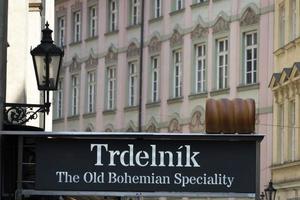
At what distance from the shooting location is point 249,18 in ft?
131

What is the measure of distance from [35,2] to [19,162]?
28.5ft

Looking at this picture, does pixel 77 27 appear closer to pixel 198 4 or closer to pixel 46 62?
pixel 198 4

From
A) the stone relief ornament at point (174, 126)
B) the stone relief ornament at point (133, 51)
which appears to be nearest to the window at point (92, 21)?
the stone relief ornament at point (133, 51)

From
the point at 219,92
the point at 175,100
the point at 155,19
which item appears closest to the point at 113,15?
the point at 155,19

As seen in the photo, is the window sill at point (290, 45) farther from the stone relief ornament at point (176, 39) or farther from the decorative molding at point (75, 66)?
the decorative molding at point (75, 66)

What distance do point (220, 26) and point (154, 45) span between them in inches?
195

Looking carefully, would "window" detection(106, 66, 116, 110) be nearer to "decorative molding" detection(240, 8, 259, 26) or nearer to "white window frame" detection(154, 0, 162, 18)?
"white window frame" detection(154, 0, 162, 18)

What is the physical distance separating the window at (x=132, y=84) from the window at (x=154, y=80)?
127 centimetres

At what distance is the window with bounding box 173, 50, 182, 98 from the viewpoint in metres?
44.2

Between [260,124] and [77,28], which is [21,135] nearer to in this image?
[260,124]

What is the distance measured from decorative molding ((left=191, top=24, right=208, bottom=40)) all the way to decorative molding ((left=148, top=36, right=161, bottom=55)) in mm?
2627

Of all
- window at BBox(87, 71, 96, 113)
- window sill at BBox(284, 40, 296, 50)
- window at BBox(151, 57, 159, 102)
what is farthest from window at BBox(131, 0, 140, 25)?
window sill at BBox(284, 40, 296, 50)

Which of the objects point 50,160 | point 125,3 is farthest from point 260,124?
point 50,160

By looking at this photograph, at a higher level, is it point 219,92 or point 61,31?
point 61,31
